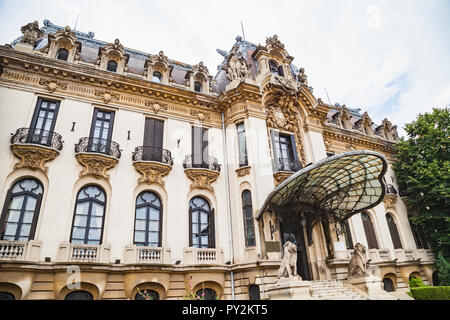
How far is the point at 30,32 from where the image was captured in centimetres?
1506

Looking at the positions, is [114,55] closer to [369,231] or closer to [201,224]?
[201,224]

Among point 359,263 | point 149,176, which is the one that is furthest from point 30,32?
point 359,263

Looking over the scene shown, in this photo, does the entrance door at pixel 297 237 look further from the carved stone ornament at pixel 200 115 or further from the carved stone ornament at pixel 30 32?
the carved stone ornament at pixel 30 32

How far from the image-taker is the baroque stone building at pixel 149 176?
38.3 ft

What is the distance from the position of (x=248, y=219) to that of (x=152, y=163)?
584 cm

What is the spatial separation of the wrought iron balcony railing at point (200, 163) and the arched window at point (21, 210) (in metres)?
6.99

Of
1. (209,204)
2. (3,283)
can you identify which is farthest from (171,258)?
(3,283)

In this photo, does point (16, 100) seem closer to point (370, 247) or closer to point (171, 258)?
point (171, 258)

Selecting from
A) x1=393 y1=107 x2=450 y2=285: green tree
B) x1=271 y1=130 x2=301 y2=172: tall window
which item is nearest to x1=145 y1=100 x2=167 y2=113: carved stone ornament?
x1=271 y1=130 x2=301 y2=172: tall window

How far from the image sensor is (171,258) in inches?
515

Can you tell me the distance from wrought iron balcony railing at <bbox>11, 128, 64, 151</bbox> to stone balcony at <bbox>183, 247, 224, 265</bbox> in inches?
313

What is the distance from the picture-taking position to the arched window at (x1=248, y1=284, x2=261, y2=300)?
1285 centimetres
